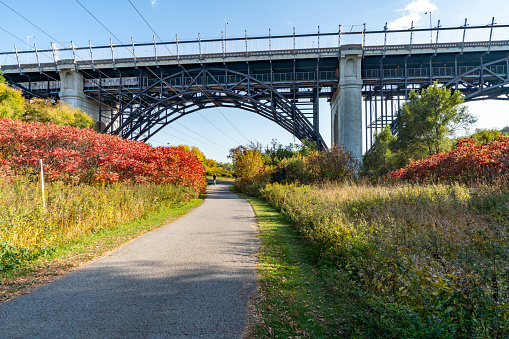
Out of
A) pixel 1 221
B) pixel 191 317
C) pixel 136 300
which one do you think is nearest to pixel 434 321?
pixel 191 317

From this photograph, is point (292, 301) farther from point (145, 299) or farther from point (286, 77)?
point (286, 77)

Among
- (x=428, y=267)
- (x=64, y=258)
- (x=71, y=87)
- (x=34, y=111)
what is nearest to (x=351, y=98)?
(x=428, y=267)

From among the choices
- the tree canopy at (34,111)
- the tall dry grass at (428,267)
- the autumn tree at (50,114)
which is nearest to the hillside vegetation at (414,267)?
the tall dry grass at (428,267)

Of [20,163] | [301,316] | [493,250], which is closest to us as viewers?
[301,316]

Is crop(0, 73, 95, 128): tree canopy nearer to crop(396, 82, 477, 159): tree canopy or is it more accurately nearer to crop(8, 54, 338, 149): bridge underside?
crop(8, 54, 338, 149): bridge underside

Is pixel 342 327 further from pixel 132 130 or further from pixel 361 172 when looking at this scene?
pixel 132 130

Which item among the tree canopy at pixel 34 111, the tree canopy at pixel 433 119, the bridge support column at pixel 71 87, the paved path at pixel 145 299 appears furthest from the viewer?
the bridge support column at pixel 71 87

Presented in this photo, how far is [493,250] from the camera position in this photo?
3592 mm

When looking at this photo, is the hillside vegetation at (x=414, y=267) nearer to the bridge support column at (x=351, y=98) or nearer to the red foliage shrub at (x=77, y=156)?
the red foliage shrub at (x=77, y=156)

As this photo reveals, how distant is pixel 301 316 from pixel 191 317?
135cm

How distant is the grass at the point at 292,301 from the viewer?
303cm

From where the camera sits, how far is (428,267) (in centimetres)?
282

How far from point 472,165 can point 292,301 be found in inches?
421

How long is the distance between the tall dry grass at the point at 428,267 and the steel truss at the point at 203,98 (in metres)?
25.2
